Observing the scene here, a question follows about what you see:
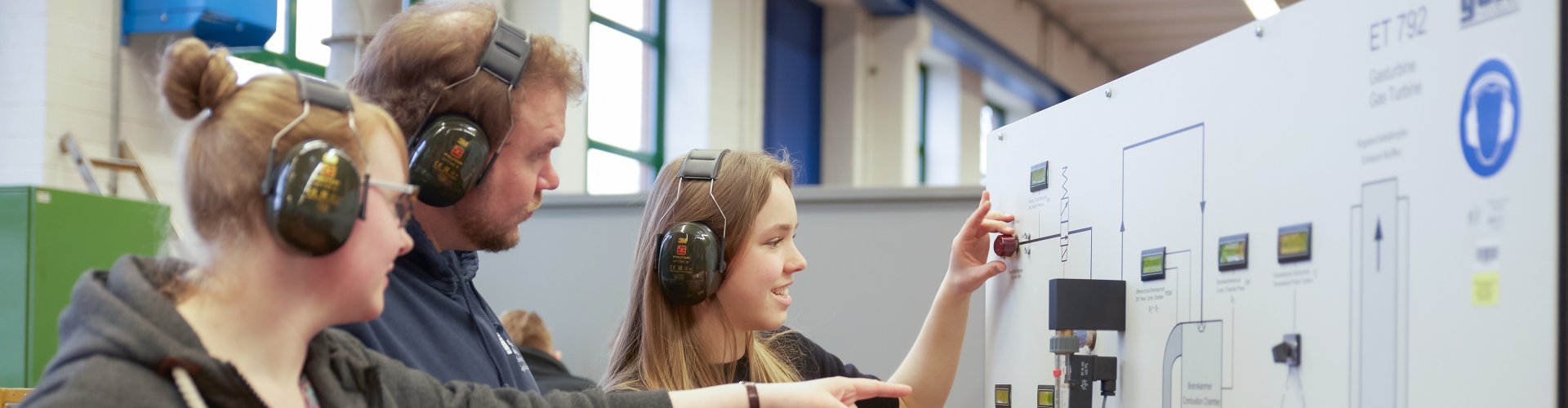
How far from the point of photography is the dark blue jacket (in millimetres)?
1602

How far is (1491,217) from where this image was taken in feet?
4.26

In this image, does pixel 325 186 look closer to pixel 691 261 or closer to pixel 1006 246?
pixel 691 261

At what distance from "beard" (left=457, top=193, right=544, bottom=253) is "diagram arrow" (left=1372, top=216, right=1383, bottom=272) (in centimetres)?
102

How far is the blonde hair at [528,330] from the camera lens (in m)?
3.90

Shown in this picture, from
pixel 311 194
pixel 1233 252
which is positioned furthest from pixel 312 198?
pixel 1233 252

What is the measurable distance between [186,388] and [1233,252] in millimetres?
1214

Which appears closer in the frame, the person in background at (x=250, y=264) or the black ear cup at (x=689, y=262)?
the person in background at (x=250, y=264)

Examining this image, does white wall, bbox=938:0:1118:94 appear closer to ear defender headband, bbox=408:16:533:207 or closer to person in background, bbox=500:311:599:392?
person in background, bbox=500:311:599:392

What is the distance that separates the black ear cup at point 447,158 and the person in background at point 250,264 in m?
0.34

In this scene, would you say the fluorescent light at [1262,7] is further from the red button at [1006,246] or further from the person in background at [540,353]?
the red button at [1006,246]

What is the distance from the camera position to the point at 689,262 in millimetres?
2094

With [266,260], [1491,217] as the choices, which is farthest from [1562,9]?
[266,260]

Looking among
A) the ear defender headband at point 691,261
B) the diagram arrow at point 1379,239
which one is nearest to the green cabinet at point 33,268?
the ear defender headband at point 691,261

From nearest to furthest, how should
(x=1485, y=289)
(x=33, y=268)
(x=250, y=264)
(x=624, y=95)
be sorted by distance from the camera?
(x=250, y=264)
(x=1485, y=289)
(x=33, y=268)
(x=624, y=95)
